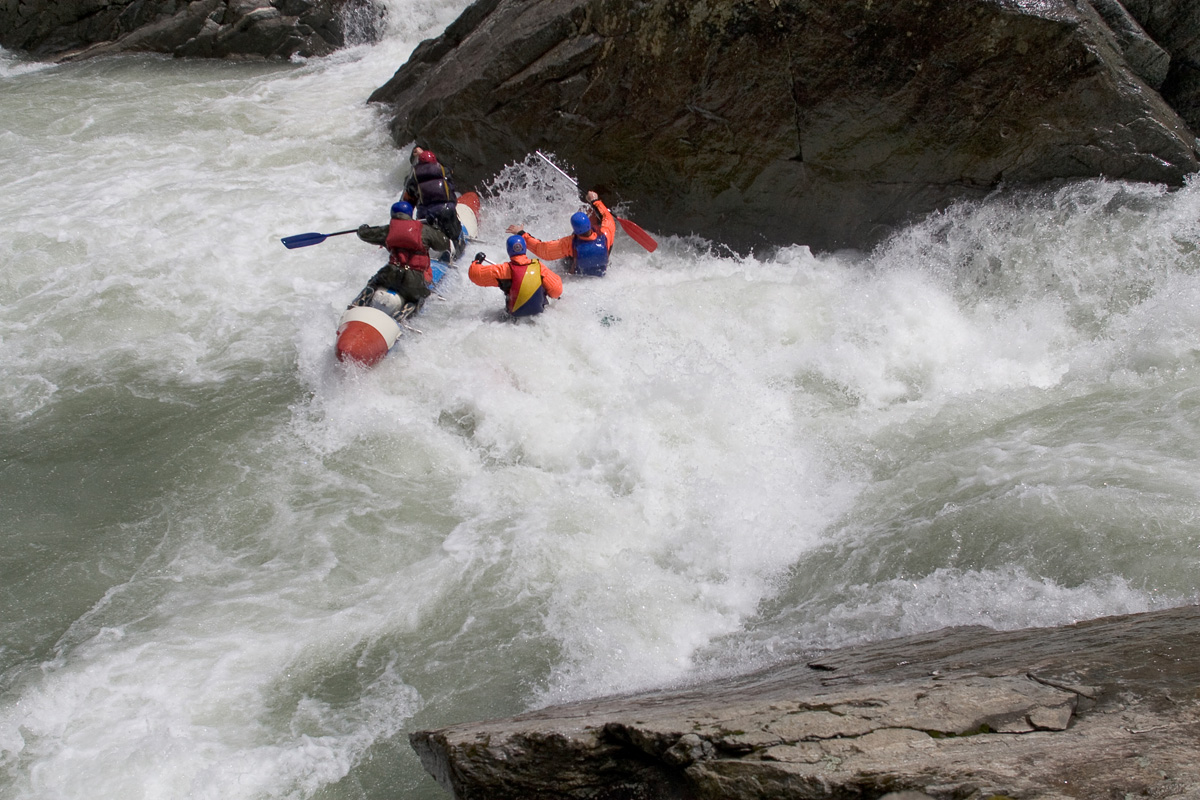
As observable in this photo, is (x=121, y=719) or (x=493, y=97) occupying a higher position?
(x=493, y=97)

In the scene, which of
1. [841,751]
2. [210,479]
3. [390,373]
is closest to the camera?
[841,751]

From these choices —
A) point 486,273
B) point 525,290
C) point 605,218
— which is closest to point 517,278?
point 525,290

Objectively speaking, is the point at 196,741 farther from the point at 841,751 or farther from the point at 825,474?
the point at 825,474

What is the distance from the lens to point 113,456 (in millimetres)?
5445

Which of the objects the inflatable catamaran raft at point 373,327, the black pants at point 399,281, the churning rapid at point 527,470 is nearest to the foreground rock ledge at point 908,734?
the churning rapid at point 527,470

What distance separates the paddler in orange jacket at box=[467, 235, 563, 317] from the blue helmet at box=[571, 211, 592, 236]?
0.68 m

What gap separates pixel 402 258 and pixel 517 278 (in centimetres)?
103

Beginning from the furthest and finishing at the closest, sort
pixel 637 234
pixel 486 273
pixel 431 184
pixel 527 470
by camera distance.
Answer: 1. pixel 431 184
2. pixel 637 234
3. pixel 486 273
4. pixel 527 470

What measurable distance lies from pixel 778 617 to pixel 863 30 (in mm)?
4813

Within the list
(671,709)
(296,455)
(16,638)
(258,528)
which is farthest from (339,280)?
(671,709)

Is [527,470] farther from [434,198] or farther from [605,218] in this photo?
[434,198]

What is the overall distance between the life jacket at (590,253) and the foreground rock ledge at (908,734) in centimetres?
515

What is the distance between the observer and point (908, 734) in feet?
6.58

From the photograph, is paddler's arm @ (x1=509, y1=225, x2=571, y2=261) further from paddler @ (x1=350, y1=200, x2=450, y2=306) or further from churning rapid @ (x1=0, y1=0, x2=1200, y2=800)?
paddler @ (x1=350, y1=200, x2=450, y2=306)
